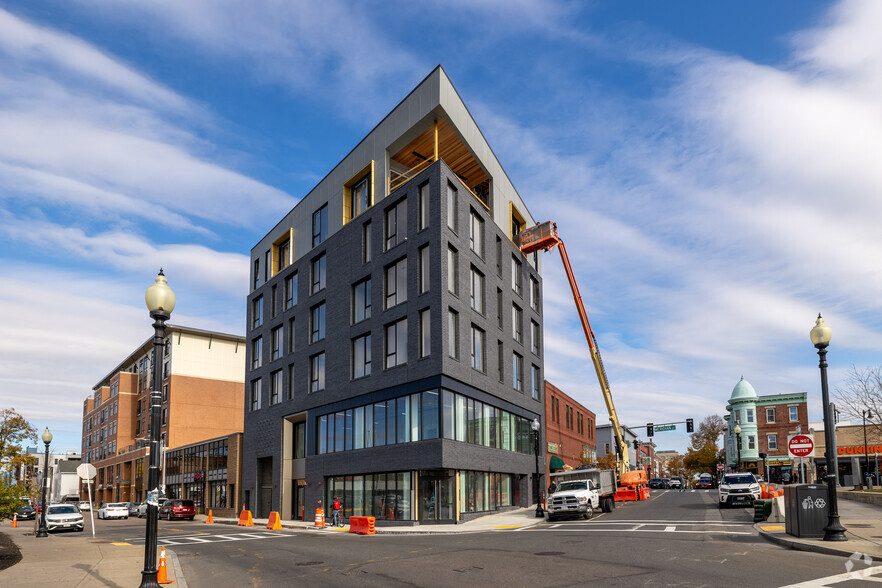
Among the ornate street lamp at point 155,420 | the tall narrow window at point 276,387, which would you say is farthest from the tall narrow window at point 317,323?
the ornate street lamp at point 155,420

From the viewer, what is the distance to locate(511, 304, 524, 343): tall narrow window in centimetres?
5113

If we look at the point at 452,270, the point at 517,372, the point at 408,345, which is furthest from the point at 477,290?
the point at 517,372

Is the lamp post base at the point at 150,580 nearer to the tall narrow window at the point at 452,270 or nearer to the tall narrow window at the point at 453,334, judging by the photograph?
the tall narrow window at the point at 453,334

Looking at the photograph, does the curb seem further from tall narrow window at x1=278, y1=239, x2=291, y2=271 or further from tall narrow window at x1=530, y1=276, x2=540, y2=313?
tall narrow window at x1=278, y1=239, x2=291, y2=271

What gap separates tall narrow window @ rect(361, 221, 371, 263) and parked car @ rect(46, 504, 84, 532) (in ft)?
74.0

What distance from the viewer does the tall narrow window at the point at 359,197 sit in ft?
152

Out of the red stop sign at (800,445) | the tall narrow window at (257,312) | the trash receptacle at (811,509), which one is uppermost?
the tall narrow window at (257,312)

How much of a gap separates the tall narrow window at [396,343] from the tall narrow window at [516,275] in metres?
12.8

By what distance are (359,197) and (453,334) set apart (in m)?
13.6

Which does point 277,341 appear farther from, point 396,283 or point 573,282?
point 573,282

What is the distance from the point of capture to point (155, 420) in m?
11.8

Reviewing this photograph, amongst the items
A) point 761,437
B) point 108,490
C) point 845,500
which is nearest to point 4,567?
point 845,500

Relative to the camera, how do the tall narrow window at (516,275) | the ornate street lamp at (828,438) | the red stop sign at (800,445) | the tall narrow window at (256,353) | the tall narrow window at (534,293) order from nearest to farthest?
the ornate street lamp at (828,438) → the red stop sign at (800,445) → the tall narrow window at (516,275) → the tall narrow window at (534,293) → the tall narrow window at (256,353)

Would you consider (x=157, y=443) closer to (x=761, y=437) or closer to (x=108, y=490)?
(x=761, y=437)
